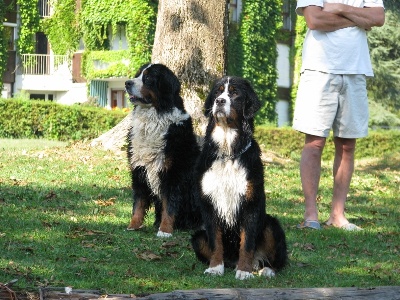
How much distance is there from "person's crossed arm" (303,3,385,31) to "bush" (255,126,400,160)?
54.5 feet

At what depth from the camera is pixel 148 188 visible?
811cm

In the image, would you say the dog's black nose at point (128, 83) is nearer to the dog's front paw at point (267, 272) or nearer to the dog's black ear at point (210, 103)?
the dog's black ear at point (210, 103)

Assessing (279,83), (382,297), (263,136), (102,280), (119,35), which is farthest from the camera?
(279,83)

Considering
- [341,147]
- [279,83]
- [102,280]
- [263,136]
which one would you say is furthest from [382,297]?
[279,83]

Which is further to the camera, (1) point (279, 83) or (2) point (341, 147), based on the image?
(1) point (279, 83)

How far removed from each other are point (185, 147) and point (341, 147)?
1.84 meters

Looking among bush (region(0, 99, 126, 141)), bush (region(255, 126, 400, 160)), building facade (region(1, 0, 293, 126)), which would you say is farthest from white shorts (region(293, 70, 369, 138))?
building facade (region(1, 0, 293, 126))

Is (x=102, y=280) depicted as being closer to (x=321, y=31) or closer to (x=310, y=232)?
(x=310, y=232)

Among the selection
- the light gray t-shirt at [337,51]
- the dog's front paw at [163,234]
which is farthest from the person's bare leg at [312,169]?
the dog's front paw at [163,234]

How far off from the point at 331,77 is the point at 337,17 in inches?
24.6

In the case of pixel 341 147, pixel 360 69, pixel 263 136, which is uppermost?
pixel 360 69

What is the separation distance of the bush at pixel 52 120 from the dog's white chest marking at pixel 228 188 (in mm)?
20216

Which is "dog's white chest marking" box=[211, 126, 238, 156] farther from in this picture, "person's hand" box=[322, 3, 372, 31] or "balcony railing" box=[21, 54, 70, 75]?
"balcony railing" box=[21, 54, 70, 75]

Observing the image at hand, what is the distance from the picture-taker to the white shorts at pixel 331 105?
331 inches
